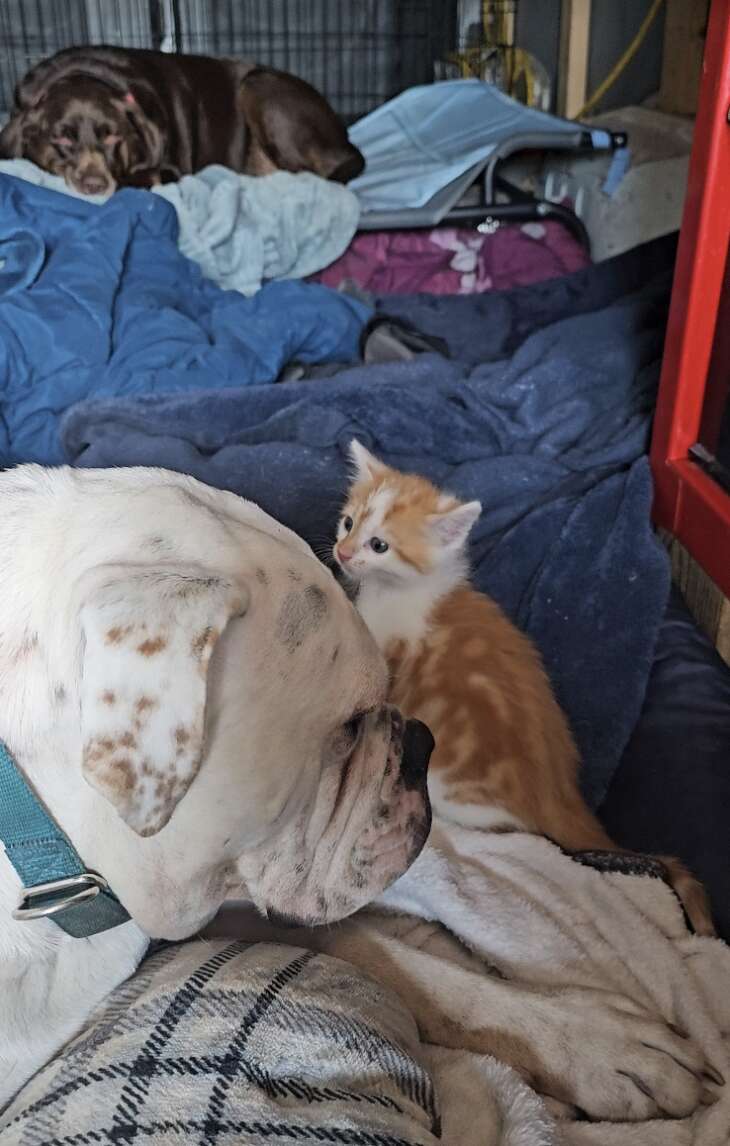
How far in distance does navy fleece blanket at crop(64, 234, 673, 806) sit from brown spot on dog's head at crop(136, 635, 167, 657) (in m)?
1.18

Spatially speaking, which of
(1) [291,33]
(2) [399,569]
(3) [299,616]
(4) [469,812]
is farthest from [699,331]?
(1) [291,33]

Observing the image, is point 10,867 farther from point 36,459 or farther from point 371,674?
point 36,459

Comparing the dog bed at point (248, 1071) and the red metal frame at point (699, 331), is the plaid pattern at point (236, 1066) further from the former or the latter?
the red metal frame at point (699, 331)

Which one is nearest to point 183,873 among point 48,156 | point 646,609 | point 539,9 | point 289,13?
point 646,609

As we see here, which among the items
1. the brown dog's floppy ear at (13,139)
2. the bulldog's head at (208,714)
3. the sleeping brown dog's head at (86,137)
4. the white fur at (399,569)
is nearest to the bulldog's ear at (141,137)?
the sleeping brown dog's head at (86,137)

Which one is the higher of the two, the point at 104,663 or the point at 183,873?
the point at 104,663

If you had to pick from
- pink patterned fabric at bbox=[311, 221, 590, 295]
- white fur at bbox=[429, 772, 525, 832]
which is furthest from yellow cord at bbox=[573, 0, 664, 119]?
white fur at bbox=[429, 772, 525, 832]

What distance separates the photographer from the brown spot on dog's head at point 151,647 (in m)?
0.83

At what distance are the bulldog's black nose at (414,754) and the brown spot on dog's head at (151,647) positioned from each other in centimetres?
42

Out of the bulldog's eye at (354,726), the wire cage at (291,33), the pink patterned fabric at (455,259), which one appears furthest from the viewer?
the wire cage at (291,33)

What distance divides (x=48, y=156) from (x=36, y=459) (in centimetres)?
180

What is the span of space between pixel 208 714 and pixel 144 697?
100mm

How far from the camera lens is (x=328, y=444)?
8.13 feet

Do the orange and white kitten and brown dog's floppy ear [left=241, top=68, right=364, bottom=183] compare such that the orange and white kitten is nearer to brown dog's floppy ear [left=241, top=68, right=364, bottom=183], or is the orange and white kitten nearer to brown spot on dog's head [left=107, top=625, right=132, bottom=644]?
brown spot on dog's head [left=107, top=625, right=132, bottom=644]
